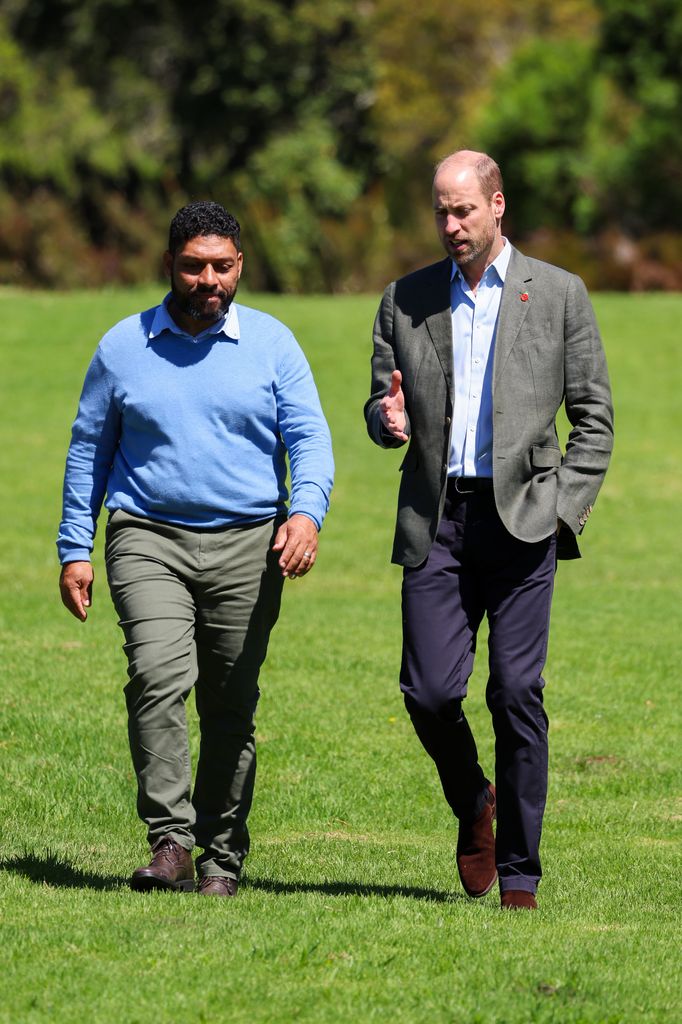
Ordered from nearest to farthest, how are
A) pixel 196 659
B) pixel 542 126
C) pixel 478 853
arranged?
pixel 196 659
pixel 478 853
pixel 542 126

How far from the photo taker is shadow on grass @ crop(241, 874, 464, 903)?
21.2 feet

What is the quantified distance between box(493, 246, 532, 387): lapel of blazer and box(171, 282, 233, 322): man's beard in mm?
953

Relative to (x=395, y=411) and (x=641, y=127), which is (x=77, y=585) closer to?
(x=395, y=411)

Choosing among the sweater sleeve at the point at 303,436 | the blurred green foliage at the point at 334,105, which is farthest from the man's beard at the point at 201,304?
the blurred green foliage at the point at 334,105

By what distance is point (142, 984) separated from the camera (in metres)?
4.84

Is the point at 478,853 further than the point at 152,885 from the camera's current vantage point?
Yes

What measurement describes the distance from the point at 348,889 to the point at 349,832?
1509 mm

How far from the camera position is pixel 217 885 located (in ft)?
20.7

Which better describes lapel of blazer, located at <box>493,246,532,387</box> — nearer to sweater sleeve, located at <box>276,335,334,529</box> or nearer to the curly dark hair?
sweater sleeve, located at <box>276,335,334,529</box>

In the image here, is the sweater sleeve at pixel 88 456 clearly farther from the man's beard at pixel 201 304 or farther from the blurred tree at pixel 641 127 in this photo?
the blurred tree at pixel 641 127

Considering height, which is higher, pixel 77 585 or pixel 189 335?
pixel 189 335

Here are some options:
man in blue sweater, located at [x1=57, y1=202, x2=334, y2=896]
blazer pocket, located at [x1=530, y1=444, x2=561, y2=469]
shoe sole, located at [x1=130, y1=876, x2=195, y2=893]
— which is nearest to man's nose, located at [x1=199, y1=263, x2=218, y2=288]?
man in blue sweater, located at [x1=57, y1=202, x2=334, y2=896]

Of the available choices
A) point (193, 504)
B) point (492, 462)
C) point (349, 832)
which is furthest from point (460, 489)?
point (349, 832)

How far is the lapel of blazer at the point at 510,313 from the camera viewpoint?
6.05 metres
